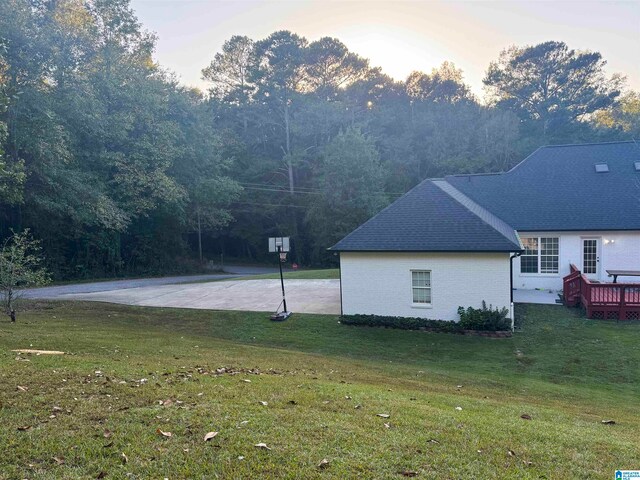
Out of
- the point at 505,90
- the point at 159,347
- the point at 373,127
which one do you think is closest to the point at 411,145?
the point at 373,127

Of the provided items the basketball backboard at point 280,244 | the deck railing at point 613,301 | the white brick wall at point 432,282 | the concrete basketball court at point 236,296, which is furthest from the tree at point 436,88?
the basketball backboard at point 280,244

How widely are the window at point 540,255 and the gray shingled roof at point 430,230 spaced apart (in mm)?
5375

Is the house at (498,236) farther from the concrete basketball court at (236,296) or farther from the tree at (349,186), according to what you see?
the tree at (349,186)

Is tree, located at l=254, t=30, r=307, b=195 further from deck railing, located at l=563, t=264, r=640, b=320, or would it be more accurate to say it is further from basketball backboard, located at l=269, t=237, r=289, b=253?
deck railing, located at l=563, t=264, r=640, b=320

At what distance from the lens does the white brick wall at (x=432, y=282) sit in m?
14.4

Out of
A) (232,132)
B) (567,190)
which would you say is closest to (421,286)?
(567,190)

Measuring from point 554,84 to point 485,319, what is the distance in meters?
46.6

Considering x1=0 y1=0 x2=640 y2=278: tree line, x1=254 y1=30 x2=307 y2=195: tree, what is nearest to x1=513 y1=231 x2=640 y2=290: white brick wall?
x1=0 y1=0 x2=640 y2=278: tree line

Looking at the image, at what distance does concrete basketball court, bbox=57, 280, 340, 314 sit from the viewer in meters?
18.0

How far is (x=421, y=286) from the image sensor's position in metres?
15.3

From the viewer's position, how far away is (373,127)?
48938 mm

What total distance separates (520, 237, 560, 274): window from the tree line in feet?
61.5

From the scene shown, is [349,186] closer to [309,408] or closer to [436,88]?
[436,88]

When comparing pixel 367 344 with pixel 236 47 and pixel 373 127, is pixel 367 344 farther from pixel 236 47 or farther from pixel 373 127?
pixel 236 47
